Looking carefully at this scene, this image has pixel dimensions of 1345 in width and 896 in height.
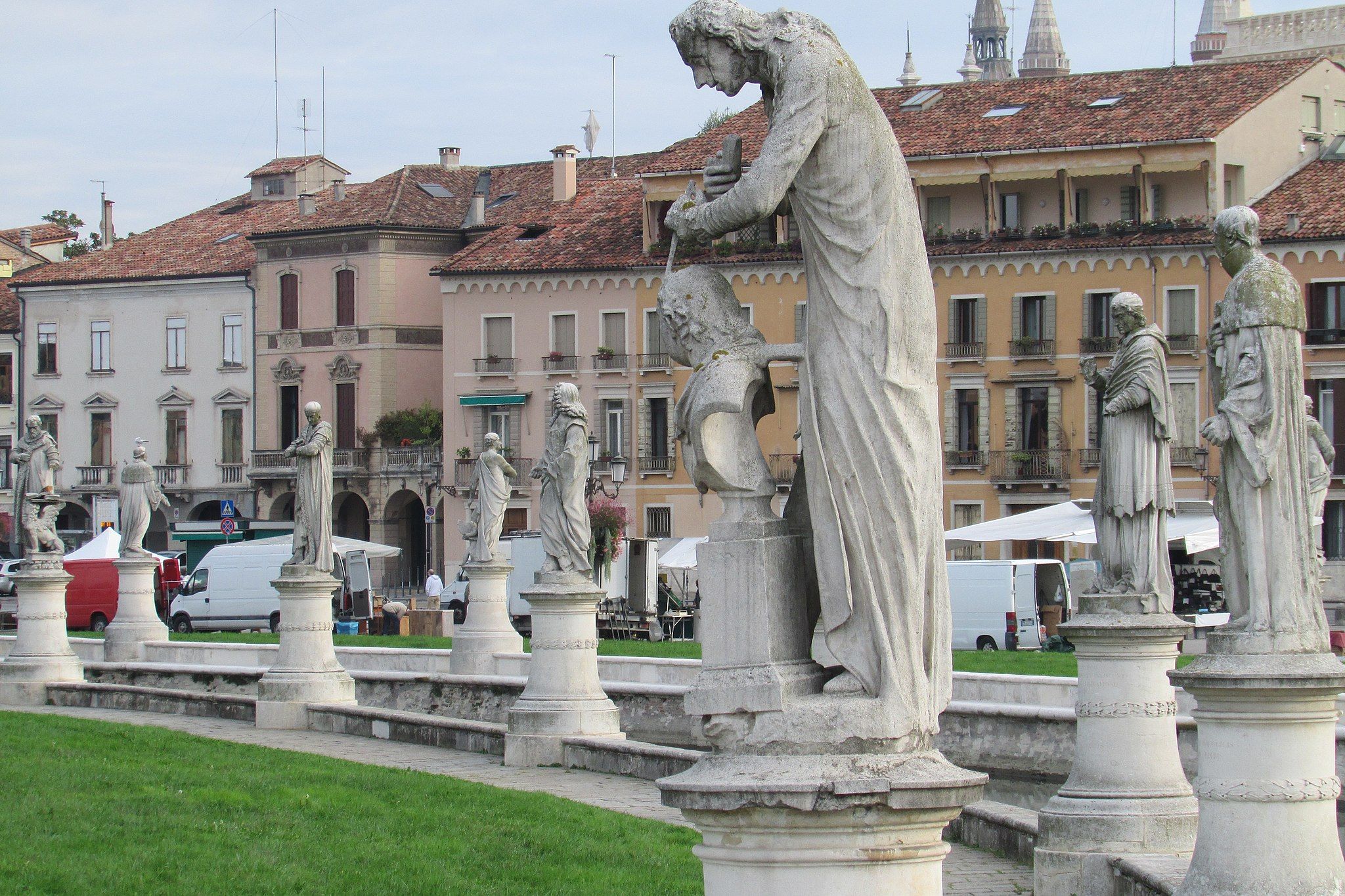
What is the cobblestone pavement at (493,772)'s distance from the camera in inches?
441

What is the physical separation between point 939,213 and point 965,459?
22.1 feet

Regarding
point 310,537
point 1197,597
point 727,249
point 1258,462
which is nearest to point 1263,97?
point 727,249

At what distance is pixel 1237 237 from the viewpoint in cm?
746

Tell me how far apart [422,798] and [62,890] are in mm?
3827

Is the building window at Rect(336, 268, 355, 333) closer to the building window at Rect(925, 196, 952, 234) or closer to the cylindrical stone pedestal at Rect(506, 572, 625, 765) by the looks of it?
the building window at Rect(925, 196, 952, 234)

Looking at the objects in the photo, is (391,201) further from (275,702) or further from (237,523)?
(275,702)

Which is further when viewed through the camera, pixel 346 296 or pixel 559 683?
pixel 346 296

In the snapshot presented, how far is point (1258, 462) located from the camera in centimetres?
722

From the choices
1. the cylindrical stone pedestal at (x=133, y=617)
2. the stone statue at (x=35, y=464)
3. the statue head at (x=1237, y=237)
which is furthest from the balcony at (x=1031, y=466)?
the statue head at (x=1237, y=237)

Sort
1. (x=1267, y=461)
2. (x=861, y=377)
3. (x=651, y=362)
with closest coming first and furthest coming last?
1. (x=861, y=377)
2. (x=1267, y=461)
3. (x=651, y=362)

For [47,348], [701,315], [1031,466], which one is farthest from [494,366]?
[701,315]

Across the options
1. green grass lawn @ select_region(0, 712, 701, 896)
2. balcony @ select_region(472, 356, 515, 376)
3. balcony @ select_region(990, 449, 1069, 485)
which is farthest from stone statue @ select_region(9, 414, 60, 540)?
balcony @ select_region(472, 356, 515, 376)

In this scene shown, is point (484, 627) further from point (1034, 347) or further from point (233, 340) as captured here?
point (233, 340)

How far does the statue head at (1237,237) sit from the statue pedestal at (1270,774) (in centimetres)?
146
